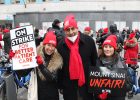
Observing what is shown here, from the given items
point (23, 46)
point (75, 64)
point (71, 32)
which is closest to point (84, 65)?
point (75, 64)

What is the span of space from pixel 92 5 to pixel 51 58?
3334 centimetres

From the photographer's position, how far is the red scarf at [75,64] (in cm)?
440

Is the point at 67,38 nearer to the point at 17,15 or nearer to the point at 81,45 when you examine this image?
the point at 81,45

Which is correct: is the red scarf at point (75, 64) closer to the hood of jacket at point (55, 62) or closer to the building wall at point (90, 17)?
the hood of jacket at point (55, 62)

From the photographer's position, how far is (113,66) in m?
4.41

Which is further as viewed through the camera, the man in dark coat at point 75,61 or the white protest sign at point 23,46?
the white protest sign at point 23,46

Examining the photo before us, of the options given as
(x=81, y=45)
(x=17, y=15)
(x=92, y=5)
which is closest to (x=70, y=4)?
(x=92, y=5)

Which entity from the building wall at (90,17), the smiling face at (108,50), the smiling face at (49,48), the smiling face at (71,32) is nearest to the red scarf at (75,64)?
the smiling face at (71,32)

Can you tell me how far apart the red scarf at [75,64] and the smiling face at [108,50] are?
351 millimetres

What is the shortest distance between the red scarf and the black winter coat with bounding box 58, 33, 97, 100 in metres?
0.08

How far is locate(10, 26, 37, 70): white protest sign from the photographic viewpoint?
4788mm

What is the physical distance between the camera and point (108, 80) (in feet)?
14.6

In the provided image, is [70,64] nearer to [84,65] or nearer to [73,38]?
[84,65]

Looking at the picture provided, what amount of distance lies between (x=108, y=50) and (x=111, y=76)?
1.12ft
